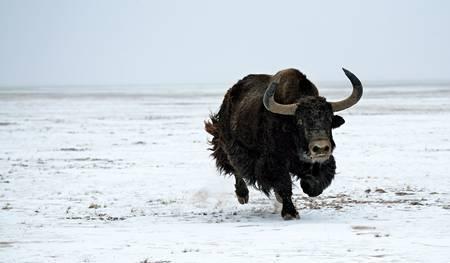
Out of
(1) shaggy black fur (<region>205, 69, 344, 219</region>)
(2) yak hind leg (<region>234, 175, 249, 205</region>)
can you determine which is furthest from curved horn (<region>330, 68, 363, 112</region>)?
(2) yak hind leg (<region>234, 175, 249, 205</region>)

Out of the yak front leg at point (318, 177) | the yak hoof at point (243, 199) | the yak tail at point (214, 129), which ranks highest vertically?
the yak tail at point (214, 129)

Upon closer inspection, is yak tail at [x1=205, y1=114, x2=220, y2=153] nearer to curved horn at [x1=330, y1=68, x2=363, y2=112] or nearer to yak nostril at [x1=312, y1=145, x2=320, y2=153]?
curved horn at [x1=330, y1=68, x2=363, y2=112]

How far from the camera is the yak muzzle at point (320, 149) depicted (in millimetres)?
8656

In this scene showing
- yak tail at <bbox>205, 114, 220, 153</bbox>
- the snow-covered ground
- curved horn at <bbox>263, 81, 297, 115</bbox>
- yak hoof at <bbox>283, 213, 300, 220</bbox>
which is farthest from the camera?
yak tail at <bbox>205, 114, 220, 153</bbox>

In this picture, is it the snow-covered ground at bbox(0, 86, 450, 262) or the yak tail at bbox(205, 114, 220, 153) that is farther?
the yak tail at bbox(205, 114, 220, 153)

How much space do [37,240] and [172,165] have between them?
8098 millimetres

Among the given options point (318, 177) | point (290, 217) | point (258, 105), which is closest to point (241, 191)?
point (258, 105)

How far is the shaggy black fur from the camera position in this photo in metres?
9.05

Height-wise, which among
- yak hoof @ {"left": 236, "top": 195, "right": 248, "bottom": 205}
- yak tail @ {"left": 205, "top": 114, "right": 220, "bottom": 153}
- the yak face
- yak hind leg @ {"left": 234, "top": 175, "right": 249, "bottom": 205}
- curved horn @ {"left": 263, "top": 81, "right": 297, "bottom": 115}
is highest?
curved horn @ {"left": 263, "top": 81, "right": 297, "bottom": 115}

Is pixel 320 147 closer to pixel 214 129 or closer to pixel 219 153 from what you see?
pixel 219 153

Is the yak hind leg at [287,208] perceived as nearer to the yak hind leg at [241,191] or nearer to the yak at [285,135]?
the yak at [285,135]

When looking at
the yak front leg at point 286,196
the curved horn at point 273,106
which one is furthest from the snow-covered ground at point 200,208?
the curved horn at point 273,106

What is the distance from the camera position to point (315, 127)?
29.1 ft

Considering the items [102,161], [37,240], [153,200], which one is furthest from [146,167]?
[37,240]
